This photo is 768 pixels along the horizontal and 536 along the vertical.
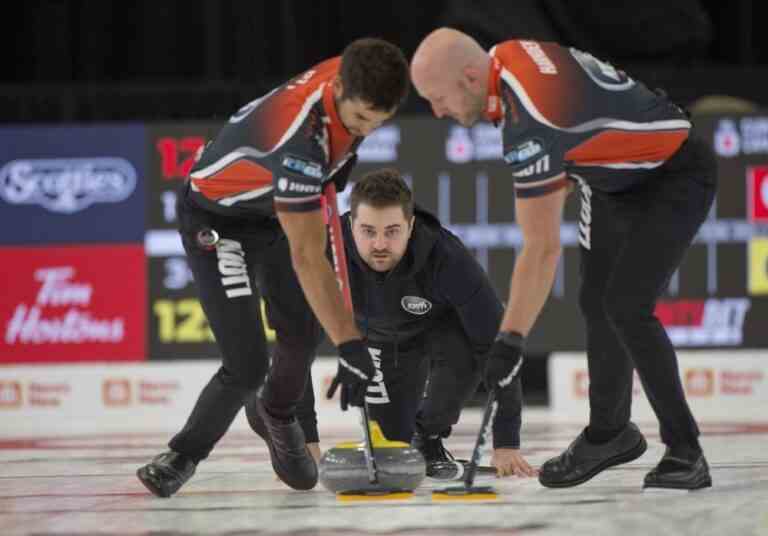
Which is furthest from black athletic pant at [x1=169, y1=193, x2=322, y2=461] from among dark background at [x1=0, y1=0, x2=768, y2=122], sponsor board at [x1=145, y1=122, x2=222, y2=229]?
dark background at [x1=0, y1=0, x2=768, y2=122]

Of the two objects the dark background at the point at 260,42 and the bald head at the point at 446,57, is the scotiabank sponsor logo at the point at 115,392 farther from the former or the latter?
the bald head at the point at 446,57

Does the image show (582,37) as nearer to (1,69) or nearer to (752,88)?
(752,88)

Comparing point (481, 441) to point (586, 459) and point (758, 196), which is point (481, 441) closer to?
point (586, 459)

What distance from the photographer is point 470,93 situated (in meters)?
3.28

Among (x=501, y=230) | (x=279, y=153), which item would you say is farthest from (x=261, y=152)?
(x=501, y=230)

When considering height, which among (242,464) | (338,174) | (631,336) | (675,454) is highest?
(338,174)

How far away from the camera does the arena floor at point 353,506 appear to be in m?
2.94

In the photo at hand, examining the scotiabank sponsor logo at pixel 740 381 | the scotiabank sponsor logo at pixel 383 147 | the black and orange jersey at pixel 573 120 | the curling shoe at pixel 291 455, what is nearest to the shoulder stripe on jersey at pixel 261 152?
the black and orange jersey at pixel 573 120

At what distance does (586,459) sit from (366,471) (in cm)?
62

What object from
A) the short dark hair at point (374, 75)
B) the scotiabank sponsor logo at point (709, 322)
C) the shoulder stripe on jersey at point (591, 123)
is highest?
the short dark hair at point (374, 75)

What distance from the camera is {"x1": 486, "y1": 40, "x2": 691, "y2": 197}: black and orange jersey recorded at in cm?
324

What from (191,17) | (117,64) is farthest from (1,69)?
(191,17)

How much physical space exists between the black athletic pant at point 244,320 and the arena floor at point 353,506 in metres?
0.23

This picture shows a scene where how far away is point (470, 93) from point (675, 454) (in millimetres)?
1110
